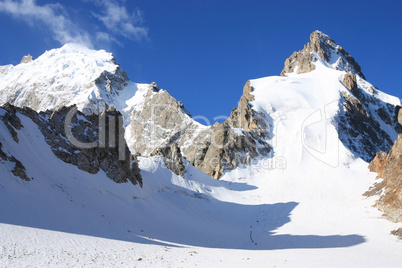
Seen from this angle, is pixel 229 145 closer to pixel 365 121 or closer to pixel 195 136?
pixel 195 136

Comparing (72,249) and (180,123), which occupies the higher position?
(180,123)

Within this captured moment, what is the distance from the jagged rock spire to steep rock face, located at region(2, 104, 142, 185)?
11614 cm

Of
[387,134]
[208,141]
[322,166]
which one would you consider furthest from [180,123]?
[387,134]

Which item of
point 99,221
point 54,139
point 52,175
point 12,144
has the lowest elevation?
point 99,221

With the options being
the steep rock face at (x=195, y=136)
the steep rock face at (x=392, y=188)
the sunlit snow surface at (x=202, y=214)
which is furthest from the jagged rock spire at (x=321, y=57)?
the steep rock face at (x=392, y=188)

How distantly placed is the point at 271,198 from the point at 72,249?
50445mm

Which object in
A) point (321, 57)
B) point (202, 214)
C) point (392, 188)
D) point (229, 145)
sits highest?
point (321, 57)

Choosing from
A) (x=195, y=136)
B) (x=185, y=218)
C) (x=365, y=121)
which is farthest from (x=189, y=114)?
(x=185, y=218)

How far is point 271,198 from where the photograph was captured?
6359 cm

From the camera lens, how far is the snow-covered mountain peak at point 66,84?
153875 mm

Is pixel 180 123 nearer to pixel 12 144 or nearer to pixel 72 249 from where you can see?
pixel 12 144

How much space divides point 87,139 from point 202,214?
21.4m

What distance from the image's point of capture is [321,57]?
155375 mm

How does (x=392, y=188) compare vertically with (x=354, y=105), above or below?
below
